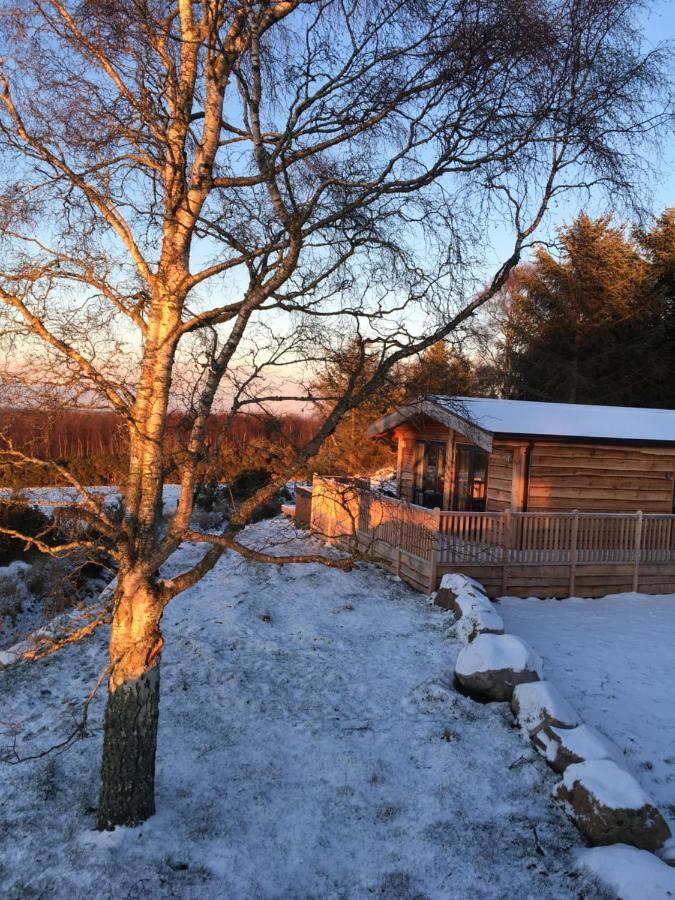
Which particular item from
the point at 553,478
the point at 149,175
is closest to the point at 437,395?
the point at 149,175

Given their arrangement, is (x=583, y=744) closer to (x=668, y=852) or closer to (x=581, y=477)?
(x=668, y=852)

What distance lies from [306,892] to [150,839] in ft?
4.01

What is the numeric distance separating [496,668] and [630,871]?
9.39 feet

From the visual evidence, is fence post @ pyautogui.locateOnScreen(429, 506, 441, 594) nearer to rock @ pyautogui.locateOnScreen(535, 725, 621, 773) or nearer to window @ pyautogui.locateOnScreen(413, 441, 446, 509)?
window @ pyautogui.locateOnScreen(413, 441, 446, 509)

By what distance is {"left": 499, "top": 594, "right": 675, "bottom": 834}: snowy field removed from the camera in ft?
20.4

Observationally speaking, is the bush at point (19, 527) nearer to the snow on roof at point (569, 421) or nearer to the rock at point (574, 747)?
the snow on roof at point (569, 421)

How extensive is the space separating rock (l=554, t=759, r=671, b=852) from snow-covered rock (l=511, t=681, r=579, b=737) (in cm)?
89

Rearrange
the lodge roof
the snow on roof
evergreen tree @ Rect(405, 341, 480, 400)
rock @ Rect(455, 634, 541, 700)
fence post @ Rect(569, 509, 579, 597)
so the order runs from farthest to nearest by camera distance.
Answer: the snow on roof, the lodge roof, fence post @ Rect(569, 509, 579, 597), rock @ Rect(455, 634, 541, 700), evergreen tree @ Rect(405, 341, 480, 400)

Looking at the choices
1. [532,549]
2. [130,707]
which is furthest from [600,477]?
[130,707]

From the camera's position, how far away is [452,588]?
1009 centimetres

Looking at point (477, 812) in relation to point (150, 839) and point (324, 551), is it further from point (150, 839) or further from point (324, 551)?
point (324, 551)

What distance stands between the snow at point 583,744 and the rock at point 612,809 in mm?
255

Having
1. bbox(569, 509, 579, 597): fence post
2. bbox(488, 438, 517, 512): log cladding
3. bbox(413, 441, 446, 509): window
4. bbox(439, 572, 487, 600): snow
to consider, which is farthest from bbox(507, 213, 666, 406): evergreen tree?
bbox(439, 572, 487, 600): snow

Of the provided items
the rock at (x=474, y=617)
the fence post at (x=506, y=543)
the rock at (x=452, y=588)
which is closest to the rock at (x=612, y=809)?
the rock at (x=474, y=617)
